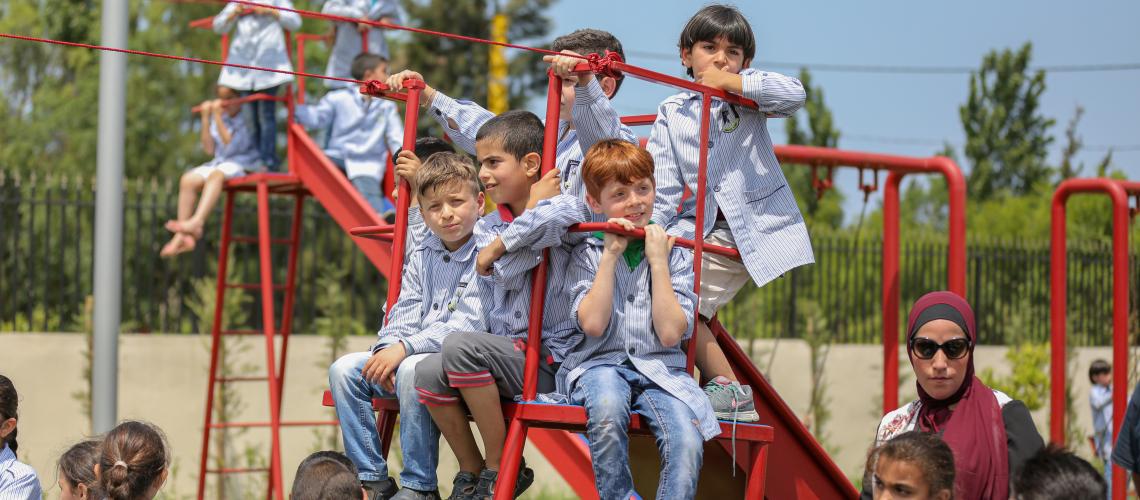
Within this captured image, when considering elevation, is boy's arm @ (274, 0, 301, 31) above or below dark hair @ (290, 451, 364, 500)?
above

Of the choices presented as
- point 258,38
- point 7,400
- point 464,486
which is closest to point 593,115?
point 464,486

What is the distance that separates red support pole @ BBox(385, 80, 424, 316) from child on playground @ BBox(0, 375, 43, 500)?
1196mm

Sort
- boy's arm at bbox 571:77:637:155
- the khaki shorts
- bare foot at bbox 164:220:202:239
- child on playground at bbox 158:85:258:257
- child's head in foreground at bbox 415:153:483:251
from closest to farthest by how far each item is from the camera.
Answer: child's head in foreground at bbox 415:153:483:251 < boy's arm at bbox 571:77:637:155 < the khaki shorts < bare foot at bbox 164:220:202:239 < child on playground at bbox 158:85:258:257

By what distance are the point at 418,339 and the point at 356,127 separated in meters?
4.28

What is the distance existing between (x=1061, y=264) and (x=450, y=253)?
126 inches

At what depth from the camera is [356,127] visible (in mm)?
8023

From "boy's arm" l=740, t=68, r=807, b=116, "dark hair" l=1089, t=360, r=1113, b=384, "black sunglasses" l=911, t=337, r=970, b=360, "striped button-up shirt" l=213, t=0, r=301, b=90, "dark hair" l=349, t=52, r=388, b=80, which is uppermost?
"striped button-up shirt" l=213, t=0, r=301, b=90

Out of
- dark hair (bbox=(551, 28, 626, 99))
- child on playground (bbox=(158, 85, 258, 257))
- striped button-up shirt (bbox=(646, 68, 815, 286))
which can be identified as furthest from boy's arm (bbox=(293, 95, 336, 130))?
striped button-up shirt (bbox=(646, 68, 815, 286))

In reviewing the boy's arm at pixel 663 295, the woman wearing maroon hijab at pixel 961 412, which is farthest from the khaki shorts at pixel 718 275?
the woman wearing maroon hijab at pixel 961 412

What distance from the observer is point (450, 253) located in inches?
161

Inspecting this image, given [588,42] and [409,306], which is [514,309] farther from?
[588,42]

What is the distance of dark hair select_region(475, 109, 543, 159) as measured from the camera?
4125 millimetres

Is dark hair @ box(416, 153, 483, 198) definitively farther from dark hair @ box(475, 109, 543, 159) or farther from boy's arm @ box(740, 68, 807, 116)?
boy's arm @ box(740, 68, 807, 116)

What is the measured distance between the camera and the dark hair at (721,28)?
4.39 metres
